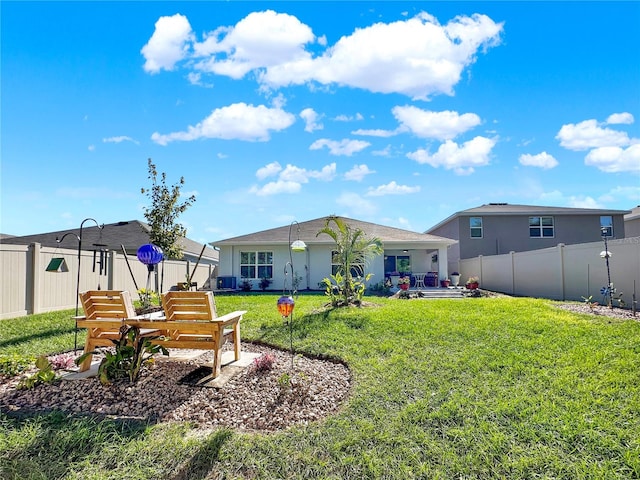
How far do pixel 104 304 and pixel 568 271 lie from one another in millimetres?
13659

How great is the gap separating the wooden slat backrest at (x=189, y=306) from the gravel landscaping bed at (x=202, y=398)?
779 mm

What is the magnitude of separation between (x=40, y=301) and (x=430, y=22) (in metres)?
12.0

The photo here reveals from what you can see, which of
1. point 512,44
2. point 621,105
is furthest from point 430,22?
point 621,105

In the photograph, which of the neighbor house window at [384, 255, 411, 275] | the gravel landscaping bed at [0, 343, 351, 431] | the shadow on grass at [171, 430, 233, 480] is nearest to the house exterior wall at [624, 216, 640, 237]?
the neighbor house window at [384, 255, 411, 275]

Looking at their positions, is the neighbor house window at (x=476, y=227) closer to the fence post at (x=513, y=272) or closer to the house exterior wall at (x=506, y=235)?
the house exterior wall at (x=506, y=235)

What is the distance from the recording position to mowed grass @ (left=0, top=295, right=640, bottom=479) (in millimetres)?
2912

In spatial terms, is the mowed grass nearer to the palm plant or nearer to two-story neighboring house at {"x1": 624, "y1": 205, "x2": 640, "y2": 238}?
the palm plant

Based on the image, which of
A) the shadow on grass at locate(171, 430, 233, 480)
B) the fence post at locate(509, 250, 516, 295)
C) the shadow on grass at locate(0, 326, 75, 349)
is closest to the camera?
the shadow on grass at locate(171, 430, 233, 480)

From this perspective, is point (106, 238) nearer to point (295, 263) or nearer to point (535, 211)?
point (295, 263)

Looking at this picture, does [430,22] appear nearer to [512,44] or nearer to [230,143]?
[512,44]

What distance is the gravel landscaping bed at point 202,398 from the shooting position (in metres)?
3.75

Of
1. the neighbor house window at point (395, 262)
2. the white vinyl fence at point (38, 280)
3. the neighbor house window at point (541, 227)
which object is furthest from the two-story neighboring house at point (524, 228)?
the white vinyl fence at point (38, 280)

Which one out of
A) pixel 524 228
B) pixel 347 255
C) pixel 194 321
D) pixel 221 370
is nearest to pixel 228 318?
pixel 194 321

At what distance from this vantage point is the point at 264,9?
7.93 m
